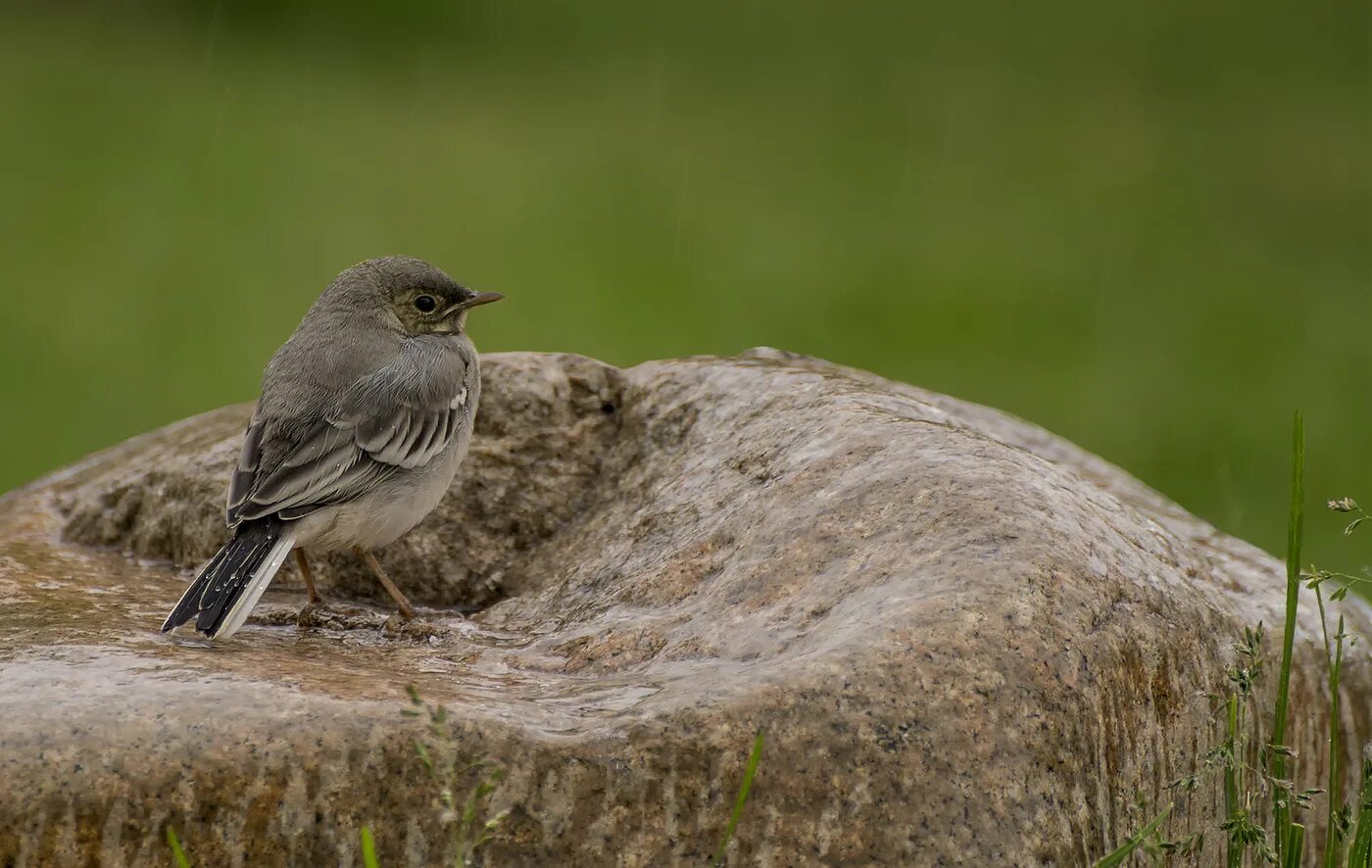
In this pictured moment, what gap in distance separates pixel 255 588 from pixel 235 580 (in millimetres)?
68

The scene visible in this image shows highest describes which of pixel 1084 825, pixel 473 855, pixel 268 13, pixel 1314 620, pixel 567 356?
pixel 268 13

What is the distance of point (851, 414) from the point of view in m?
4.69

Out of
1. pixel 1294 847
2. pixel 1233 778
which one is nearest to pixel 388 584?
pixel 1233 778

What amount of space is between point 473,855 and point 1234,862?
1781 mm

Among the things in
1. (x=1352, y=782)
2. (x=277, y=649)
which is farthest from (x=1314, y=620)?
(x=277, y=649)

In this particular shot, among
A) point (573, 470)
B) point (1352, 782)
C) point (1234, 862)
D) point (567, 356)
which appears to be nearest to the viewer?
point (1234, 862)

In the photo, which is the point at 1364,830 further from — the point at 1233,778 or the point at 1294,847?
the point at 1233,778

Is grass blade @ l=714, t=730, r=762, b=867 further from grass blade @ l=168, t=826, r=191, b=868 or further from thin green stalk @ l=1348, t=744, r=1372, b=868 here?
thin green stalk @ l=1348, t=744, r=1372, b=868

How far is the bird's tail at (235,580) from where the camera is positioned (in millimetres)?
4238

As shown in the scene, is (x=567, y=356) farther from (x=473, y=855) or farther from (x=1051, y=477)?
(x=473, y=855)

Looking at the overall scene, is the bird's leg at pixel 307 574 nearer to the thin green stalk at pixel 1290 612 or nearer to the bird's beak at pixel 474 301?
the bird's beak at pixel 474 301

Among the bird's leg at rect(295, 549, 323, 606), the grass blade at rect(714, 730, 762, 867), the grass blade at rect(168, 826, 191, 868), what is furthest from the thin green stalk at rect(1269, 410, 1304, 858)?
the bird's leg at rect(295, 549, 323, 606)

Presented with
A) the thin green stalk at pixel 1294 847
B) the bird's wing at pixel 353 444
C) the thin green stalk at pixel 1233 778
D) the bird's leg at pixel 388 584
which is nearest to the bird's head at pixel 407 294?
the bird's wing at pixel 353 444

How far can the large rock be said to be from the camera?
10.1 ft
